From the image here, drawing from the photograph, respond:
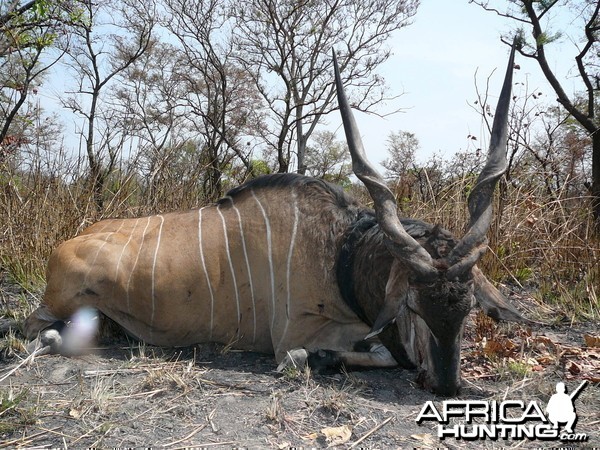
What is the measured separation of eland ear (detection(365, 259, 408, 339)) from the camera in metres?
2.60

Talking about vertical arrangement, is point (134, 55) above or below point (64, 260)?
above

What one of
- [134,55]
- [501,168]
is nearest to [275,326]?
[501,168]

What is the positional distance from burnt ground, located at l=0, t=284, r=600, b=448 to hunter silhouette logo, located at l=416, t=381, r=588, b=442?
0.11 ft

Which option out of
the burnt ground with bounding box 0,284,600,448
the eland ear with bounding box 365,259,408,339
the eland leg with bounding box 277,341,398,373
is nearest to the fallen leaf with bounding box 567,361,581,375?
the burnt ground with bounding box 0,284,600,448

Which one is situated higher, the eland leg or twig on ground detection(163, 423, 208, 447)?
the eland leg

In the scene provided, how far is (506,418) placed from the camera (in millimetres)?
2430

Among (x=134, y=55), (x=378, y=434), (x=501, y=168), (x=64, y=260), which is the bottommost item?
(x=378, y=434)

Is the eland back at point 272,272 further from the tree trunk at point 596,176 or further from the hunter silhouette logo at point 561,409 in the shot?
the tree trunk at point 596,176

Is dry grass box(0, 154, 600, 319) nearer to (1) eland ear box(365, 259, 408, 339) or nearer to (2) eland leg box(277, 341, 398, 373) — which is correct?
(2) eland leg box(277, 341, 398, 373)

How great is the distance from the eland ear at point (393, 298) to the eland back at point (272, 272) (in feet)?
0.04

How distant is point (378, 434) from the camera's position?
2.27 meters

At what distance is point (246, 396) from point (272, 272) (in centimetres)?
86

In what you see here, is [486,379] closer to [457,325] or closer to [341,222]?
[457,325]

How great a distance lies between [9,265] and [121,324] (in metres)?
1.82
